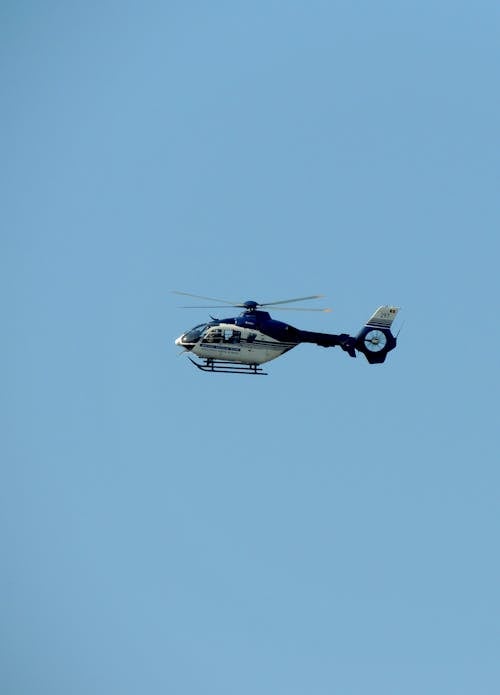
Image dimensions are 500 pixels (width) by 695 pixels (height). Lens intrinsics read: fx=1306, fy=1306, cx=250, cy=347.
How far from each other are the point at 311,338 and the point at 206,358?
221 inches

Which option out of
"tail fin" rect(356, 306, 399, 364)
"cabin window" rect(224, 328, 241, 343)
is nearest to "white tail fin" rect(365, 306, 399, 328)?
"tail fin" rect(356, 306, 399, 364)

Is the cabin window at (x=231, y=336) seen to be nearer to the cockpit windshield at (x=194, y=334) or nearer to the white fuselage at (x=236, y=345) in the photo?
the white fuselage at (x=236, y=345)

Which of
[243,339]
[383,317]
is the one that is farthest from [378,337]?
[243,339]

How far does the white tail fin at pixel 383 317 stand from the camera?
2601 inches

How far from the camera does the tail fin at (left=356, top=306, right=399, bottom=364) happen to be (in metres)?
65.5

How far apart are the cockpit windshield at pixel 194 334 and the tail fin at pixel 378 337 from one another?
Answer: 8.25 m

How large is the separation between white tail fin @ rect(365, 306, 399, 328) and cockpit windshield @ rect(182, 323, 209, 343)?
8903 mm

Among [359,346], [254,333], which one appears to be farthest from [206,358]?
[359,346]

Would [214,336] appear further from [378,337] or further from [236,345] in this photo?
[378,337]

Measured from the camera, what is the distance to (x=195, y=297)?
6134 centimetres

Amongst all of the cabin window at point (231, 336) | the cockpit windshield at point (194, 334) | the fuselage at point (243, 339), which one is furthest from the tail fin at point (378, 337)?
the cockpit windshield at point (194, 334)

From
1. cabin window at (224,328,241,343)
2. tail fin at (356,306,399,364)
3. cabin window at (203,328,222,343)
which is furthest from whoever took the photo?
tail fin at (356,306,399,364)

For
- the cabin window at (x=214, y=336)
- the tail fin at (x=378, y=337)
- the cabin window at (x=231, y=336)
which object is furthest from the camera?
the tail fin at (x=378, y=337)

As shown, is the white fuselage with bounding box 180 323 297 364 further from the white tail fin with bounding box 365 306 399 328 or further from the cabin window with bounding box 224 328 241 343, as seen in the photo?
the white tail fin with bounding box 365 306 399 328
